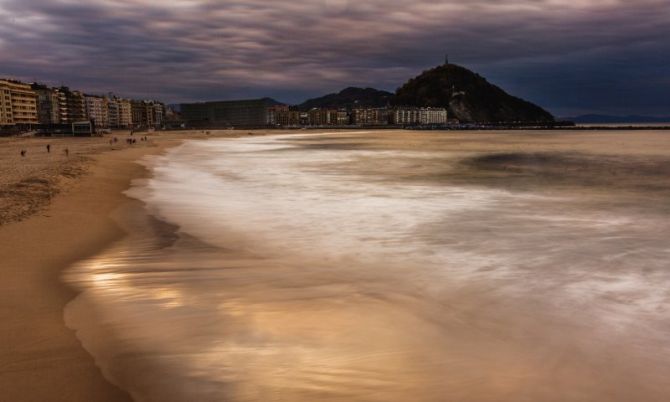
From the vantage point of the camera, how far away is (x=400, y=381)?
426 centimetres

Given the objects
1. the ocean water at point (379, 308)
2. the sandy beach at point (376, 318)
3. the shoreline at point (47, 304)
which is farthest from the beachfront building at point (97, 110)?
the ocean water at point (379, 308)

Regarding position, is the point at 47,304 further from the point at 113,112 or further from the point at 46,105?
the point at 113,112

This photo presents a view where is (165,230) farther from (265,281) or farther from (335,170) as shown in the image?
(335,170)

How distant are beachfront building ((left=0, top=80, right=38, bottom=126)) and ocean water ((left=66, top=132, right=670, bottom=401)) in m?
117

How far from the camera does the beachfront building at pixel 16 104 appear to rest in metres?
106

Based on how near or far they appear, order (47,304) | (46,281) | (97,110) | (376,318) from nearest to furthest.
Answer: (47,304) < (376,318) < (46,281) < (97,110)

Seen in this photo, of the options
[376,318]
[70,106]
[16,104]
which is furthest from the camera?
[70,106]

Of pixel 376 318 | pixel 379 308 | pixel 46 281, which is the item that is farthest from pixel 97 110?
pixel 376 318

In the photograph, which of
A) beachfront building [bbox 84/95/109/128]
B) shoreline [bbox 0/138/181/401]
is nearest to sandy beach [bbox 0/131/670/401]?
shoreline [bbox 0/138/181/401]

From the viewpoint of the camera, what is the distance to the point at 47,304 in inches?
215

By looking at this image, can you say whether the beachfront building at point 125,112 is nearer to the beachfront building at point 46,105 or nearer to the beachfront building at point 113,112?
the beachfront building at point 113,112

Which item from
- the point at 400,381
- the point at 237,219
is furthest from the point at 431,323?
the point at 237,219

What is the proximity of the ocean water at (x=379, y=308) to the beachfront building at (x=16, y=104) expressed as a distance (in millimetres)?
117253

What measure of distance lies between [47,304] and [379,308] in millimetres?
3856
